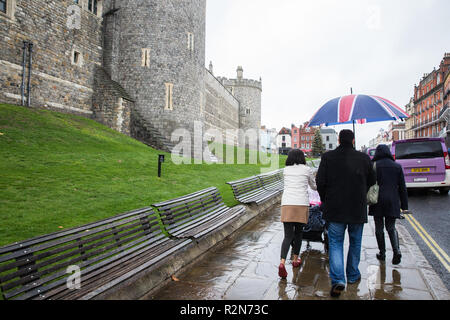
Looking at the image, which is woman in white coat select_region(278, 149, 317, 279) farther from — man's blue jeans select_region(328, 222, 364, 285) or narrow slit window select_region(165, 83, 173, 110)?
narrow slit window select_region(165, 83, 173, 110)

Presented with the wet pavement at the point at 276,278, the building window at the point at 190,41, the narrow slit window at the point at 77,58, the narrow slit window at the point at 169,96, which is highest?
the building window at the point at 190,41

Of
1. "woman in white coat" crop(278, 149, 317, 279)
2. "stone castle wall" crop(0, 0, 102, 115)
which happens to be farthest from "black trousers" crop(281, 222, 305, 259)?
"stone castle wall" crop(0, 0, 102, 115)

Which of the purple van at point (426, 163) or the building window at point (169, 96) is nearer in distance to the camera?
the purple van at point (426, 163)

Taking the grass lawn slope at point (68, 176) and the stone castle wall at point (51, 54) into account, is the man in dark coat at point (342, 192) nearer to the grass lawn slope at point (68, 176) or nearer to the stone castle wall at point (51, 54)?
the grass lawn slope at point (68, 176)

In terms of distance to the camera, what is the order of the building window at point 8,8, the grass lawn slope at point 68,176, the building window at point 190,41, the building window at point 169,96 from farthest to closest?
1. the building window at point 190,41
2. the building window at point 169,96
3. the building window at point 8,8
4. the grass lawn slope at point 68,176

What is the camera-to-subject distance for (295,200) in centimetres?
452

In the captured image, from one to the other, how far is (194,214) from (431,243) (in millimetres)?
4546

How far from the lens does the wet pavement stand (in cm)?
374

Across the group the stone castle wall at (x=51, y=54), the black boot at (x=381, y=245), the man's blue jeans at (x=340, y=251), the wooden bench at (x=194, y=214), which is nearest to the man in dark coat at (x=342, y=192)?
the man's blue jeans at (x=340, y=251)

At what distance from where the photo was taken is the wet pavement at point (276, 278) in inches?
147
